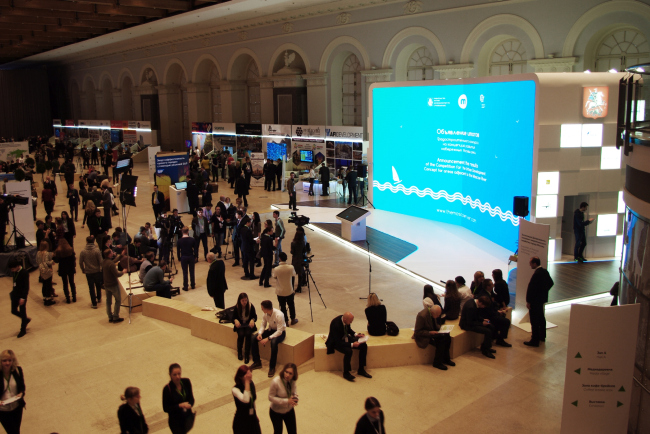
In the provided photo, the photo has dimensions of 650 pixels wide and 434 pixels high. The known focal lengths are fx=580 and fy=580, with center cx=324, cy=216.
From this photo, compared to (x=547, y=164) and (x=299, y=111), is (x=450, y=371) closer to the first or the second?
(x=547, y=164)

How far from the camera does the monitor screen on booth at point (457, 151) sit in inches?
509

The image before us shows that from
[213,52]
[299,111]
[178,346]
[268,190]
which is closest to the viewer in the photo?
[178,346]

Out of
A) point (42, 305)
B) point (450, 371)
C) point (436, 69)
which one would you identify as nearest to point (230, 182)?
point (436, 69)

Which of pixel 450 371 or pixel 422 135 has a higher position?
pixel 422 135

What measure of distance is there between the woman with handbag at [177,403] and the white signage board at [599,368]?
147 inches

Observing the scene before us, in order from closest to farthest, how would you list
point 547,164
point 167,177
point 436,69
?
point 547,164, point 167,177, point 436,69

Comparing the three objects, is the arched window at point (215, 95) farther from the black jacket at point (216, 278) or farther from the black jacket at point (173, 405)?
the black jacket at point (173, 405)

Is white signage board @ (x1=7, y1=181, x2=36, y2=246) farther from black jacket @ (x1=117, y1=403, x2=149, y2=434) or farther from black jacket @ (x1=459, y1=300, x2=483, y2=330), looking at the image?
black jacket @ (x1=459, y1=300, x2=483, y2=330)

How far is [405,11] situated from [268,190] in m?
8.95

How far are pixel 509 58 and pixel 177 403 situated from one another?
1813cm

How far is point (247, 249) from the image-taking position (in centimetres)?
1238

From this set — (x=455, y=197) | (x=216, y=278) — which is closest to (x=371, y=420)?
(x=216, y=278)

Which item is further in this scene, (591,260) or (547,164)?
(591,260)

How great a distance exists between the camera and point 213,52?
3338 centimetres
